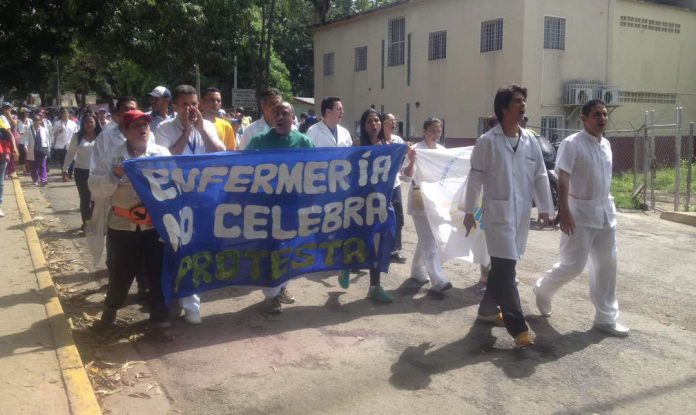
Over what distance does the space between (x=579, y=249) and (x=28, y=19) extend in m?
6.26

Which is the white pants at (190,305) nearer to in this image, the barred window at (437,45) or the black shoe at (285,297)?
the black shoe at (285,297)

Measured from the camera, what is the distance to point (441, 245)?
621 centimetres

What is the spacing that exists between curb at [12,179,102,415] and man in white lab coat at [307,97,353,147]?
3021 mm

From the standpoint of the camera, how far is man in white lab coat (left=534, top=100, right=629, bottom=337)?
5152mm

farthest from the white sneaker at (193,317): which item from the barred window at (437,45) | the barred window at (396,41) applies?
the barred window at (396,41)

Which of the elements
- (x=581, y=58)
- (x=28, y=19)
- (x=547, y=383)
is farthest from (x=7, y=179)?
(x=581, y=58)

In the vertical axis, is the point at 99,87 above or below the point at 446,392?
above

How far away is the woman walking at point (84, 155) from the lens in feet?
28.0

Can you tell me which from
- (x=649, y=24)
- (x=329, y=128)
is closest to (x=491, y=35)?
(x=649, y=24)

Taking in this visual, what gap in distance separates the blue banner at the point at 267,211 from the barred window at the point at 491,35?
1678 cm

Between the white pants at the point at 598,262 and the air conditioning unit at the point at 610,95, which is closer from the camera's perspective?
the white pants at the point at 598,262

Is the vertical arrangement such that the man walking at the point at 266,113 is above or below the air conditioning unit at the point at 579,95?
below

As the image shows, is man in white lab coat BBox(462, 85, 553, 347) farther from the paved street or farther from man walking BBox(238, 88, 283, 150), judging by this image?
man walking BBox(238, 88, 283, 150)

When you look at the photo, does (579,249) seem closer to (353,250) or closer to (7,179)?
(353,250)
